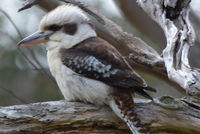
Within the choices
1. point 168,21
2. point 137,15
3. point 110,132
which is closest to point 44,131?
point 110,132

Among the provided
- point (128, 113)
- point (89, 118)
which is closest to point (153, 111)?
point (128, 113)

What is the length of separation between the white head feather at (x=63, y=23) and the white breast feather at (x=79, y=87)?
0.13 meters

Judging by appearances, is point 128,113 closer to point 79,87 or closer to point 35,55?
point 79,87

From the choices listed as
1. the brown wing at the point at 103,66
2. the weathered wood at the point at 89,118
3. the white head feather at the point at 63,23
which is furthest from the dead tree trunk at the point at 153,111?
the white head feather at the point at 63,23

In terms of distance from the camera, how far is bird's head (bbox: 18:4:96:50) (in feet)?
14.5

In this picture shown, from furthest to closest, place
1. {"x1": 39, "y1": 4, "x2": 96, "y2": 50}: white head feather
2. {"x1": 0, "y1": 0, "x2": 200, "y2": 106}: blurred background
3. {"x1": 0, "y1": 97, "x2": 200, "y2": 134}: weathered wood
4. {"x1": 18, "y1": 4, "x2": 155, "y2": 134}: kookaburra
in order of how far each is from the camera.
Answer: {"x1": 0, "y1": 0, "x2": 200, "y2": 106}: blurred background
{"x1": 39, "y1": 4, "x2": 96, "y2": 50}: white head feather
{"x1": 18, "y1": 4, "x2": 155, "y2": 134}: kookaburra
{"x1": 0, "y1": 97, "x2": 200, "y2": 134}: weathered wood

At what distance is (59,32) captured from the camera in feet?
14.5

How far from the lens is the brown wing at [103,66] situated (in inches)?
162

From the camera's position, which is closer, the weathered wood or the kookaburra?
the weathered wood

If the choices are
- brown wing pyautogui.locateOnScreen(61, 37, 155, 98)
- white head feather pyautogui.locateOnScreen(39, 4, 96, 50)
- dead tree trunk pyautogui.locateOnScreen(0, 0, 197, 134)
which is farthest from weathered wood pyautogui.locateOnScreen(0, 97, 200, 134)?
white head feather pyautogui.locateOnScreen(39, 4, 96, 50)

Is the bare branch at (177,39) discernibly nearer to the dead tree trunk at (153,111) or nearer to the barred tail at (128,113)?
the dead tree trunk at (153,111)

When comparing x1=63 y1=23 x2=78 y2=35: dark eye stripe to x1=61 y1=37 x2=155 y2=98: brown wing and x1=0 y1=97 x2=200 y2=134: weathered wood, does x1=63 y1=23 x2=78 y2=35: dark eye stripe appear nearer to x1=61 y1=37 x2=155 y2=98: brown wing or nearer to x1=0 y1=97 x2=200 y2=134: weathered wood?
x1=61 y1=37 x2=155 y2=98: brown wing

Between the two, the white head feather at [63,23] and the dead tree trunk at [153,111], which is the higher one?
the white head feather at [63,23]

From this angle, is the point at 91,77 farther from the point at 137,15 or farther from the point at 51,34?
the point at 137,15
